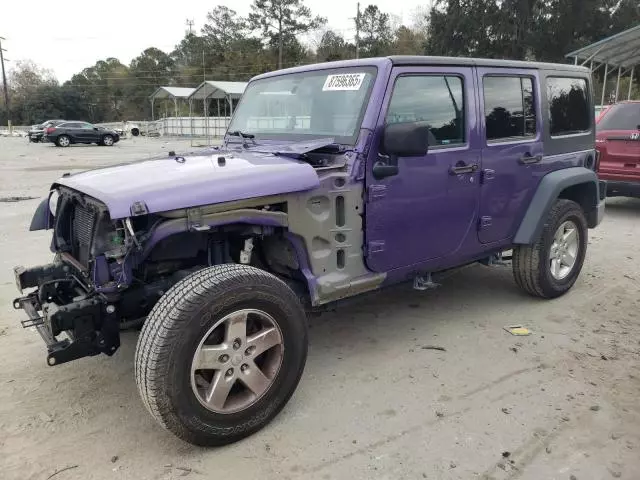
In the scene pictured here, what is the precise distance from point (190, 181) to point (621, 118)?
8.34 meters

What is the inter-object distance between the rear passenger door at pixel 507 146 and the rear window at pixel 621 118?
16.8 feet

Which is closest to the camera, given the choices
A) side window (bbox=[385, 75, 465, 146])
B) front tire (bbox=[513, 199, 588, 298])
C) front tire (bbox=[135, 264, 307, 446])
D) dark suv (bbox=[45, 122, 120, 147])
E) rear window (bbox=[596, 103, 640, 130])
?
front tire (bbox=[135, 264, 307, 446])

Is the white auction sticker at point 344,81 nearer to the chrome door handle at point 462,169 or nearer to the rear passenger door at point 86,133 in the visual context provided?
the chrome door handle at point 462,169

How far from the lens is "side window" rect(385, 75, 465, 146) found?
357cm

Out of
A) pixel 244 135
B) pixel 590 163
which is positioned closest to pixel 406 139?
pixel 244 135

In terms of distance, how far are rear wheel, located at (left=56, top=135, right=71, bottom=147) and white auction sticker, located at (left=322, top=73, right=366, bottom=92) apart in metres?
31.5

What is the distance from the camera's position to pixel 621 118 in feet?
28.8

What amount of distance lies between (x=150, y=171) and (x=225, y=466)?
1.65 m

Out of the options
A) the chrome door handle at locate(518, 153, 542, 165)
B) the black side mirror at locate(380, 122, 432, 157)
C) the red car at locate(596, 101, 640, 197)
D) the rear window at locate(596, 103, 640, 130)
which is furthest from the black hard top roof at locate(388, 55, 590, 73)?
the rear window at locate(596, 103, 640, 130)

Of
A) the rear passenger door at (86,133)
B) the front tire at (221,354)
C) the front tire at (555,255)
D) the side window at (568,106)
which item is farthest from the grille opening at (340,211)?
the rear passenger door at (86,133)

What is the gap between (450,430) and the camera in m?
2.96

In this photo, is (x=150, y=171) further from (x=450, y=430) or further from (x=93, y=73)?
(x=93, y=73)

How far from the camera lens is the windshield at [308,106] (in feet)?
11.6

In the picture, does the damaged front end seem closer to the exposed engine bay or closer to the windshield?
the exposed engine bay
